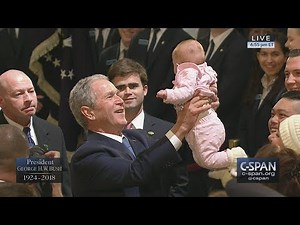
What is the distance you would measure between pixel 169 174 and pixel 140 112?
382 millimetres

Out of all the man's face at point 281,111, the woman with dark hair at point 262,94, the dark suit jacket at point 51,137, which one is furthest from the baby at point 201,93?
the dark suit jacket at point 51,137

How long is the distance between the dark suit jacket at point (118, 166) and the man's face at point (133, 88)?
0.72 feet

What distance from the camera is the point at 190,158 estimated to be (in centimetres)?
530

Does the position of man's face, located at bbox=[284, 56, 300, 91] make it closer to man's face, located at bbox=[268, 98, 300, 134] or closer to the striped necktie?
man's face, located at bbox=[268, 98, 300, 134]

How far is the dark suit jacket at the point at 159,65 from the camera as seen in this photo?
5316 mm

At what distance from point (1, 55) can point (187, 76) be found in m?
1.06

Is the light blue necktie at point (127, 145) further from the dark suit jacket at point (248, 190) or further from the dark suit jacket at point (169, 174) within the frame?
the dark suit jacket at point (248, 190)

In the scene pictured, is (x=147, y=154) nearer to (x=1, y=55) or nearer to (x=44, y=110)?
(x=44, y=110)

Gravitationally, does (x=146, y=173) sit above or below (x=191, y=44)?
below

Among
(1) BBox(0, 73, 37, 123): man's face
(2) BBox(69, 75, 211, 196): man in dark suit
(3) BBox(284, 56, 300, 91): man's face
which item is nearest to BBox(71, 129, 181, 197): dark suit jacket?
(2) BBox(69, 75, 211, 196): man in dark suit

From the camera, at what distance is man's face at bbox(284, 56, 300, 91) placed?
5.32 meters

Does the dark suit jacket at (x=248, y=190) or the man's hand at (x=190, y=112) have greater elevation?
the man's hand at (x=190, y=112)

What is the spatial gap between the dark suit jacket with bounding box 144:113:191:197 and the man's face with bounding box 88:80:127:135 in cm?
16
